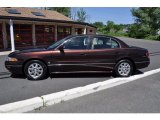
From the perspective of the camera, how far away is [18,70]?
23.4 ft

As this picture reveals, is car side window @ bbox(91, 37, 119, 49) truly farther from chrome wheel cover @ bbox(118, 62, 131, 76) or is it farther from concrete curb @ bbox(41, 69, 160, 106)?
concrete curb @ bbox(41, 69, 160, 106)

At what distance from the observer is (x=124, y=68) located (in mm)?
7766

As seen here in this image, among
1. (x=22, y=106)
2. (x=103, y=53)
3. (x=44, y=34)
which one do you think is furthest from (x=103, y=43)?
(x=44, y=34)

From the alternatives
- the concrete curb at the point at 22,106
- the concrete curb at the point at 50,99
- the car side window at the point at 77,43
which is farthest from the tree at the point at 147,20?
the concrete curb at the point at 22,106

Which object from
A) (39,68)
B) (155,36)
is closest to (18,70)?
(39,68)

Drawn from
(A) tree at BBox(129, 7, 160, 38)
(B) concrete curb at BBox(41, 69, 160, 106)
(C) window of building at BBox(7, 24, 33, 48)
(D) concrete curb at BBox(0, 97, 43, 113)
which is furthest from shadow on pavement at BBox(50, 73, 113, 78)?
(A) tree at BBox(129, 7, 160, 38)

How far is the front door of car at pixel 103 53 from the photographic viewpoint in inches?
293

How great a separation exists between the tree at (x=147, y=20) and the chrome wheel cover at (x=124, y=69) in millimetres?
42868

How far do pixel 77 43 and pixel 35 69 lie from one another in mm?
1664

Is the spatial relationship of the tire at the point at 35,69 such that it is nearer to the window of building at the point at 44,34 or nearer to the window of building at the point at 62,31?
the window of building at the point at 44,34

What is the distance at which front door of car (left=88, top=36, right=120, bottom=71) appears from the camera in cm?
745

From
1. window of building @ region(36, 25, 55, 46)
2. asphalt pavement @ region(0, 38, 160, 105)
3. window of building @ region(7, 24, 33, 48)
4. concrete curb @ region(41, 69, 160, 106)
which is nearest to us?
concrete curb @ region(41, 69, 160, 106)

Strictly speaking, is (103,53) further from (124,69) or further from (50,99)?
(50,99)

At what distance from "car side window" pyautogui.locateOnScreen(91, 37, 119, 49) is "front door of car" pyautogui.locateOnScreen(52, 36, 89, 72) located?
0.28 m
